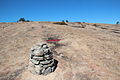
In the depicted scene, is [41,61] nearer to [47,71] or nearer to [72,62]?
[47,71]

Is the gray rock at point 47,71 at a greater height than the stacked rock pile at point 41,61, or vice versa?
the stacked rock pile at point 41,61

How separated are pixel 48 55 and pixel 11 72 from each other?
528 cm

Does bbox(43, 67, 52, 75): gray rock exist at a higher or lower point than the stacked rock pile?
lower

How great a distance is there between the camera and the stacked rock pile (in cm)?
1248

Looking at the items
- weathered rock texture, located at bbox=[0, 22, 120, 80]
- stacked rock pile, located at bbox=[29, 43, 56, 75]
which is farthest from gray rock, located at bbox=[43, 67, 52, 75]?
weathered rock texture, located at bbox=[0, 22, 120, 80]

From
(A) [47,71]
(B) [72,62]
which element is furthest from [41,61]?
(B) [72,62]

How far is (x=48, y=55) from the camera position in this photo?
42.4ft

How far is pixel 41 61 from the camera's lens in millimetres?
12641

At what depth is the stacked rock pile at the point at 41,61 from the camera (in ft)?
41.0

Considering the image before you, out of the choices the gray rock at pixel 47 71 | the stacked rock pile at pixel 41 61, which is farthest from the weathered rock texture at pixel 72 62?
the stacked rock pile at pixel 41 61

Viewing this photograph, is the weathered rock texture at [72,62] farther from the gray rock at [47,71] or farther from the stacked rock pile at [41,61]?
the stacked rock pile at [41,61]

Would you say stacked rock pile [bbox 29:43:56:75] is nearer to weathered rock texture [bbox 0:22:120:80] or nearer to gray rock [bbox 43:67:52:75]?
gray rock [bbox 43:67:52:75]

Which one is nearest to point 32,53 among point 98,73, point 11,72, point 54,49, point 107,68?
point 11,72

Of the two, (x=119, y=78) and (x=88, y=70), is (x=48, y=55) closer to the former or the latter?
(x=88, y=70)
